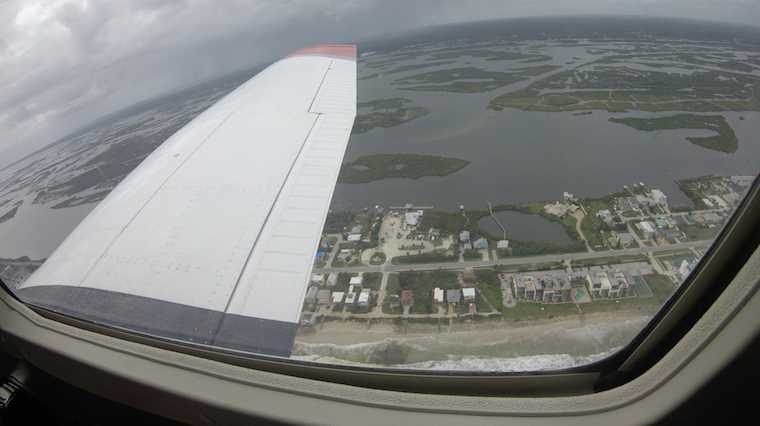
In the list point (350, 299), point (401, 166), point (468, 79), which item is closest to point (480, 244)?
point (350, 299)

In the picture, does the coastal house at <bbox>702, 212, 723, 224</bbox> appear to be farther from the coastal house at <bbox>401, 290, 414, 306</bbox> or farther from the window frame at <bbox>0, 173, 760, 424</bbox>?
the coastal house at <bbox>401, 290, 414, 306</bbox>

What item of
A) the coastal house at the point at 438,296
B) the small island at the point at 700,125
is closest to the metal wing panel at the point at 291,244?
the coastal house at the point at 438,296

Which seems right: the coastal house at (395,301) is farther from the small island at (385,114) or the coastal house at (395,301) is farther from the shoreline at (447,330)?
the small island at (385,114)

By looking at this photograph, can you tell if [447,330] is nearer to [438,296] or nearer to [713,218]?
[438,296]

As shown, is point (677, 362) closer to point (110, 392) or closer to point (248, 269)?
point (248, 269)

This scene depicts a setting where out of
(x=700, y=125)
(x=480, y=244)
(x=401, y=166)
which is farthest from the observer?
(x=401, y=166)

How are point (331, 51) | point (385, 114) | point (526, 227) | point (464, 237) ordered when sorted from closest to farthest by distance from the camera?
point (464, 237)
point (526, 227)
point (331, 51)
point (385, 114)
